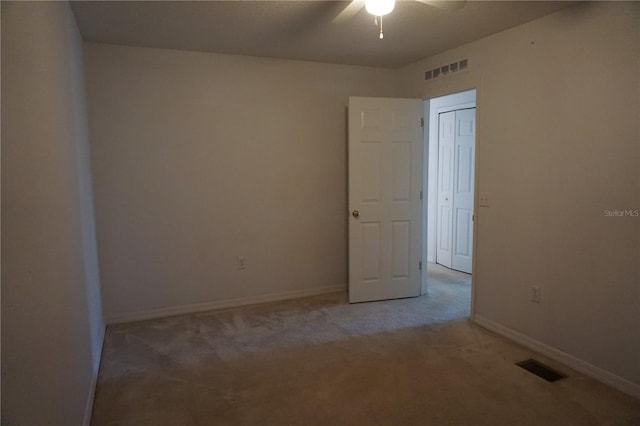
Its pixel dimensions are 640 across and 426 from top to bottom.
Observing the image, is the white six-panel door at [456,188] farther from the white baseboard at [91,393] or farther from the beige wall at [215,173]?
the white baseboard at [91,393]

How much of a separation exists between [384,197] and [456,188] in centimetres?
171

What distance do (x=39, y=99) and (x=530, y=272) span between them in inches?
130

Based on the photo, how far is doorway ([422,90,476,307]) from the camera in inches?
199

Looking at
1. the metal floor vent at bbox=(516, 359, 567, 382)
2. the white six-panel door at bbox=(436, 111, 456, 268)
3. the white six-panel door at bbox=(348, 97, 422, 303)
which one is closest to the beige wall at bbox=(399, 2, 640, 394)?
the metal floor vent at bbox=(516, 359, 567, 382)

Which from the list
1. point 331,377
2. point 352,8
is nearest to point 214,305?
point 331,377

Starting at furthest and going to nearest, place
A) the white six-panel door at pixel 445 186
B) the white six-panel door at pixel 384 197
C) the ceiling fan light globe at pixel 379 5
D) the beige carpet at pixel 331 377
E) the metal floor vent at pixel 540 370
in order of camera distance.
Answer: the white six-panel door at pixel 445 186, the white six-panel door at pixel 384 197, the metal floor vent at pixel 540 370, the beige carpet at pixel 331 377, the ceiling fan light globe at pixel 379 5

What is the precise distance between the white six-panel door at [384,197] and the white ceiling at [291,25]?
62 centimetres

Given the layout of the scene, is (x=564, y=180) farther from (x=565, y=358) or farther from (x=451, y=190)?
(x=451, y=190)

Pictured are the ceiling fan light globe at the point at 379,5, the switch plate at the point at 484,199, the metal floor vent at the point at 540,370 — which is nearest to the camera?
the ceiling fan light globe at the point at 379,5

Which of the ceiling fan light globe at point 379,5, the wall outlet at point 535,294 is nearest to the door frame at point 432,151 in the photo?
the wall outlet at point 535,294

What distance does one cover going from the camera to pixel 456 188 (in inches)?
209

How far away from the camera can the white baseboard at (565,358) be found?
242cm

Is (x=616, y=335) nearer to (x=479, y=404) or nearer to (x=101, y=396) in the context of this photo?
(x=479, y=404)

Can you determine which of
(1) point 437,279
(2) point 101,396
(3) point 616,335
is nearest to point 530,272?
(3) point 616,335
